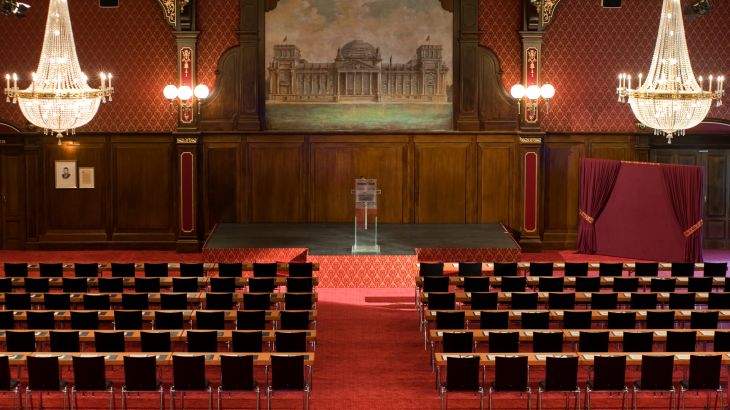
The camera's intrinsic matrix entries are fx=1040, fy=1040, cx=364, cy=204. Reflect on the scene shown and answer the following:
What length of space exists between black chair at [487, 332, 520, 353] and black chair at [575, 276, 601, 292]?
136 inches

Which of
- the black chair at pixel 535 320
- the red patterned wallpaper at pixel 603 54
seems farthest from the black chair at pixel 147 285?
the red patterned wallpaper at pixel 603 54

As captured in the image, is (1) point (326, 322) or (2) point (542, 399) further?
(1) point (326, 322)

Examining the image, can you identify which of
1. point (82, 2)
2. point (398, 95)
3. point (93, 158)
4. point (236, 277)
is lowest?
point (236, 277)

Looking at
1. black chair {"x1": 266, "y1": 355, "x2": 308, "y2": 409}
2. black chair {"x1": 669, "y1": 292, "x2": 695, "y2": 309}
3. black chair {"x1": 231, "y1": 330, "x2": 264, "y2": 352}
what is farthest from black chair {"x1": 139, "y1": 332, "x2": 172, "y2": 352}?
black chair {"x1": 669, "y1": 292, "x2": 695, "y2": 309}

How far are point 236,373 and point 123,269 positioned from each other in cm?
558

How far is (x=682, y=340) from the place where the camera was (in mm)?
11023

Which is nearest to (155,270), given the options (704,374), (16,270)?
(16,270)

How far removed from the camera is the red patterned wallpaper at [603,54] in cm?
2003

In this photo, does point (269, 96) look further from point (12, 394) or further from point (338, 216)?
point (12, 394)

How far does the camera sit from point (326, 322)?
14.3 m

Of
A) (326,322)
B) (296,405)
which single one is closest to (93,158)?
(326,322)

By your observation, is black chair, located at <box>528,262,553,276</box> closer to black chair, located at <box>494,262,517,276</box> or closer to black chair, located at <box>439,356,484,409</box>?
black chair, located at <box>494,262,517,276</box>

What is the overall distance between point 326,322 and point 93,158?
26.4 ft

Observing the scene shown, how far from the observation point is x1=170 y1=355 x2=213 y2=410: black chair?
10.0 m
